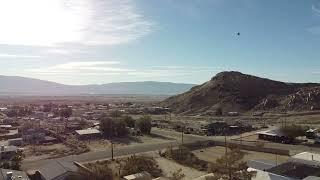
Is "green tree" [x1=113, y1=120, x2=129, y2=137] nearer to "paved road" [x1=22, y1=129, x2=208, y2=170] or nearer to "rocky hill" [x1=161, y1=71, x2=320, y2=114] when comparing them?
"paved road" [x1=22, y1=129, x2=208, y2=170]

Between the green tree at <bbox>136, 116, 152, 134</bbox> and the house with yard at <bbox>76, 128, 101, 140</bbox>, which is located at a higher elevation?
the green tree at <bbox>136, 116, 152, 134</bbox>

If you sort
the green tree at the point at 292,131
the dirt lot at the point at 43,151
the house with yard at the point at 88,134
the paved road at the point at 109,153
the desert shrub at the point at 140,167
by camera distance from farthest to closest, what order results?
1. the house with yard at the point at 88,134
2. the green tree at the point at 292,131
3. the dirt lot at the point at 43,151
4. the paved road at the point at 109,153
5. the desert shrub at the point at 140,167

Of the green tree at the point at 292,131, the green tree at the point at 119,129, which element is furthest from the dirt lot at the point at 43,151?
the green tree at the point at 292,131

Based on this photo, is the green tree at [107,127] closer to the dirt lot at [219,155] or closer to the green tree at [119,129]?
the green tree at [119,129]

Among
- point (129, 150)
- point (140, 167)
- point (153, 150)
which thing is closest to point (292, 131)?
point (153, 150)

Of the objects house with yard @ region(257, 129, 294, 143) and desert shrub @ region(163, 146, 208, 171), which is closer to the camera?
desert shrub @ region(163, 146, 208, 171)

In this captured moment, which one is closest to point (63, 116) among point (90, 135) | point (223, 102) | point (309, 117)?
point (90, 135)

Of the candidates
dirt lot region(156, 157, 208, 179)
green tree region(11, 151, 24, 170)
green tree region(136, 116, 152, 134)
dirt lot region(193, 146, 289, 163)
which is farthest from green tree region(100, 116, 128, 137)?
green tree region(11, 151, 24, 170)

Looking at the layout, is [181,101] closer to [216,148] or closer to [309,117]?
[309,117]
